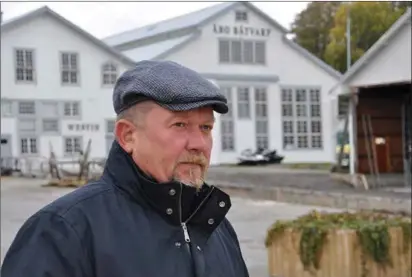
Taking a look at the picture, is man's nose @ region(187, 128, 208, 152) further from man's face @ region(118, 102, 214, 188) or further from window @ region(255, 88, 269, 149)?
window @ region(255, 88, 269, 149)

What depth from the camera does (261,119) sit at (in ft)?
154

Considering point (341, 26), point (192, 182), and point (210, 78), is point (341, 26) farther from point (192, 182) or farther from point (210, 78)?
point (192, 182)

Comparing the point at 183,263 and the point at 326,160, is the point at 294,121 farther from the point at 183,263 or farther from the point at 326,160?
the point at 183,263

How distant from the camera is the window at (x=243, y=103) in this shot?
46.0m

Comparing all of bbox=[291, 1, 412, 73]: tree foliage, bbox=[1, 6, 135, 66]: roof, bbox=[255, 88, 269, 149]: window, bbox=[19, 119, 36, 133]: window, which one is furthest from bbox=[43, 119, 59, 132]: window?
bbox=[291, 1, 412, 73]: tree foliage

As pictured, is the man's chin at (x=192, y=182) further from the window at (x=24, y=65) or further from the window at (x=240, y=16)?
the window at (x=240, y=16)

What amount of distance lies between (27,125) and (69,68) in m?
4.09

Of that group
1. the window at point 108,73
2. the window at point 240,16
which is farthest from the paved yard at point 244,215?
the window at point 240,16

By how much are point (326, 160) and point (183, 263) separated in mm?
47403

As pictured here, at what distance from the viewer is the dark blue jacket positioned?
2.09 m

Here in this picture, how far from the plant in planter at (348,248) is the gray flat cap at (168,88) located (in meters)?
5.41

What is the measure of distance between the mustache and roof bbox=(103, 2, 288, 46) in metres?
42.4

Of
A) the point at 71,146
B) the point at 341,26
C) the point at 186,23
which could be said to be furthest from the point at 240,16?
the point at 341,26

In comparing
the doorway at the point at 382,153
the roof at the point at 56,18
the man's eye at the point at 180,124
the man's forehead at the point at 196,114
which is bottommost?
the doorway at the point at 382,153
